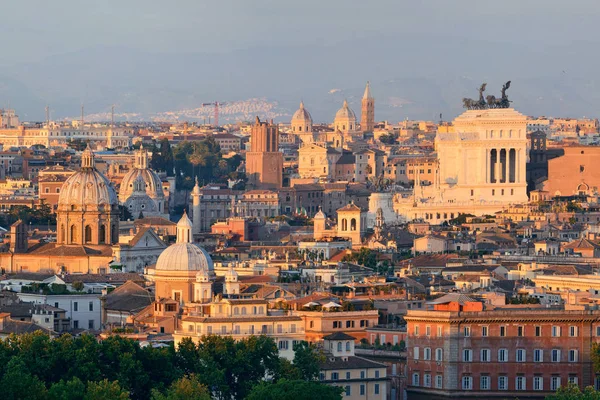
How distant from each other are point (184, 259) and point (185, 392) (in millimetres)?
29948

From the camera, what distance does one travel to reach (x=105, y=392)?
65875 millimetres

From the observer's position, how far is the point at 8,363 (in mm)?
68812

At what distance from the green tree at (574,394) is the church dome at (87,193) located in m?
60.3

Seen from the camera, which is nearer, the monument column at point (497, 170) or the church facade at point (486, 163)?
the church facade at point (486, 163)

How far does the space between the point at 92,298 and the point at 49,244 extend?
34.4 m

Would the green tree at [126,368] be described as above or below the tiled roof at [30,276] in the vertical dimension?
below

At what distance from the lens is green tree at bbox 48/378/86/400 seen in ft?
215

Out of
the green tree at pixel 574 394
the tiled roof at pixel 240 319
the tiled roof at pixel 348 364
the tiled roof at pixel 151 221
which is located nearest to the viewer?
the green tree at pixel 574 394

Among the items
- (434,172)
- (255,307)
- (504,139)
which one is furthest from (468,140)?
(255,307)

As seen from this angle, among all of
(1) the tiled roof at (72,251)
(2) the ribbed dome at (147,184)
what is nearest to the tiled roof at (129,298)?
(1) the tiled roof at (72,251)

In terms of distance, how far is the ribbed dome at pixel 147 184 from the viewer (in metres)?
173

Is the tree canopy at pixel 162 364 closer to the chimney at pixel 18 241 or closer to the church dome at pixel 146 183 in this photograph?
the chimney at pixel 18 241

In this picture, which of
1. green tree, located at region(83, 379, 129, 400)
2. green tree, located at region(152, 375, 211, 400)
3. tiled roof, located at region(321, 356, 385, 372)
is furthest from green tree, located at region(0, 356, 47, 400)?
tiled roof, located at region(321, 356, 385, 372)

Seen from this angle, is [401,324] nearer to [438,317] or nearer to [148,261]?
[438,317]
